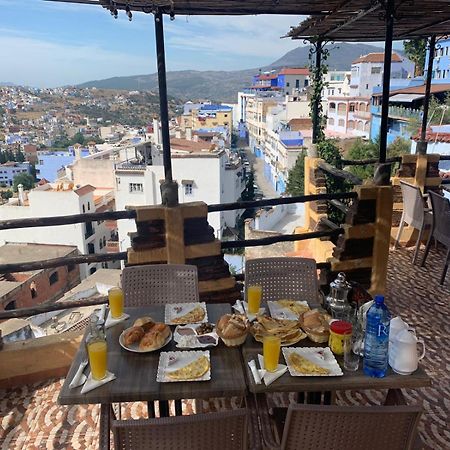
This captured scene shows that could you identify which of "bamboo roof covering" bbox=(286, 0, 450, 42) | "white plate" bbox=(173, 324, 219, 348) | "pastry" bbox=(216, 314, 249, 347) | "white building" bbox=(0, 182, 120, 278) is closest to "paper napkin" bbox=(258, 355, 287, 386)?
"pastry" bbox=(216, 314, 249, 347)

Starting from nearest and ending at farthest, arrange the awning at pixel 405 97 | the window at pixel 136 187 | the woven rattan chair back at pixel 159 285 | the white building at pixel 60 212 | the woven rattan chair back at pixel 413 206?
1. the woven rattan chair back at pixel 159 285
2. the woven rattan chair back at pixel 413 206
3. the white building at pixel 60 212
4. the awning at pixel 405 97
5. the window at pixel 136 187

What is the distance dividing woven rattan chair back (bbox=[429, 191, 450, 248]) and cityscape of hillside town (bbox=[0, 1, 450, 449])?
1.22 feet

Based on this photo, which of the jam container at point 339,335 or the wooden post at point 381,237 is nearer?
the jam container at point 339,335

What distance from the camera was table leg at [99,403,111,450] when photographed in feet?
4.84

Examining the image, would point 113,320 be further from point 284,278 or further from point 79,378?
point 284,278

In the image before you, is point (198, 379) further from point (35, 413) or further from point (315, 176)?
point (315, 176)

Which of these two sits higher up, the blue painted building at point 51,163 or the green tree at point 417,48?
the green tree at point 417,48

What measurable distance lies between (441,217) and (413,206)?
508mm

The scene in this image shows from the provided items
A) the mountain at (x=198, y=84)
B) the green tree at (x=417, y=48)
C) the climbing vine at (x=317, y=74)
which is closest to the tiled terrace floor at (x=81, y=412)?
the climbing vine at (x=317, y=74)

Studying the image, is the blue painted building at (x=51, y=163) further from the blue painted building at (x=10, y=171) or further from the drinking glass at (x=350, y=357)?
the drinking glass at (x=350, y=357)

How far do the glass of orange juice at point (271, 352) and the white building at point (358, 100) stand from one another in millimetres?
29998

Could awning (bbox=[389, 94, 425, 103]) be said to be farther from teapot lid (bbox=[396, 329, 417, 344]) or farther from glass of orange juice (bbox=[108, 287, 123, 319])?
glass of orange juice (bbox=[108, 287, 123, 319])

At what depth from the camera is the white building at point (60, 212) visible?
800 inches

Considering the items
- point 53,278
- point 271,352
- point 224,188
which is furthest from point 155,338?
point 224,188
